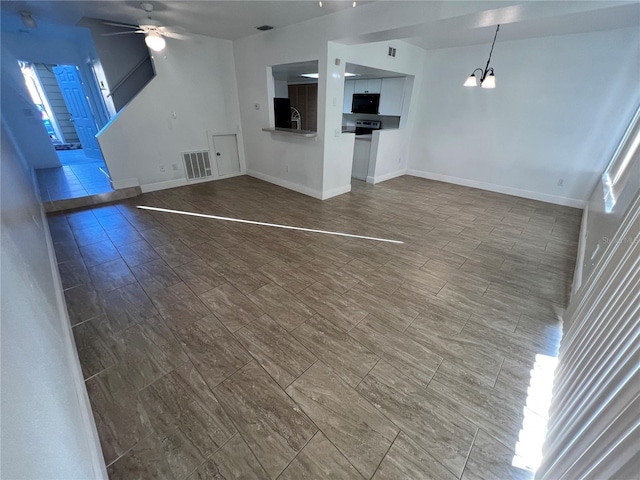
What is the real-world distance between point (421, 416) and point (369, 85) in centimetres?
650

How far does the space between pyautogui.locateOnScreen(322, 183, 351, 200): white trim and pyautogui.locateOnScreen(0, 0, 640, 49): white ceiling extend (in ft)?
7.25

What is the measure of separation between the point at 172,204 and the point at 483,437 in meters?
4.68

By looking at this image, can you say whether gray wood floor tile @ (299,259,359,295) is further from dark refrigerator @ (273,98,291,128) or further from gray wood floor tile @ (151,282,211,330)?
dark refrigerator @ (273,98,291,128)

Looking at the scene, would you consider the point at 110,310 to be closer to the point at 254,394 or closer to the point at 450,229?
the point at 254,394

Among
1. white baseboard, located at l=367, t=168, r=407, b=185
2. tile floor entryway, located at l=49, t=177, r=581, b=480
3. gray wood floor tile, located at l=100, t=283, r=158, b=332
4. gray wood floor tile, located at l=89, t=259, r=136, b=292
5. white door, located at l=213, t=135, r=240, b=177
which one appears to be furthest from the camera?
white baseboard, located at l=367, t=168, r=407, b=185

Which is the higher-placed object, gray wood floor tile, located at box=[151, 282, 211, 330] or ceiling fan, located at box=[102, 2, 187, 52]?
ceiling fan, located at box=[102, 2, 187, 52]

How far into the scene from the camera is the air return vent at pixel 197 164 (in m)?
5.13

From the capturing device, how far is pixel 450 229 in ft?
12.1

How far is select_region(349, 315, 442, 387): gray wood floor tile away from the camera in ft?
5.57

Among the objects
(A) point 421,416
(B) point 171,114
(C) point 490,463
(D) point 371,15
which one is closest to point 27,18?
(B) point 171,114

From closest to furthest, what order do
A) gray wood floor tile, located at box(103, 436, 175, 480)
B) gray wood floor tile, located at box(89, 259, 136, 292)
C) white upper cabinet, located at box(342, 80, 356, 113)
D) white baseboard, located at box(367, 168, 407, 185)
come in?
gray wood floor tile, located at box(103, 436, 175, 480) < gray wood floor tile, located at box(89, 259, 136, 292) < white baseboard, located at box(367, 168, 407, 185) < white upper cabinet, located at box(342, 80, 356, 113)

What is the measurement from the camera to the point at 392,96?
18.7ft

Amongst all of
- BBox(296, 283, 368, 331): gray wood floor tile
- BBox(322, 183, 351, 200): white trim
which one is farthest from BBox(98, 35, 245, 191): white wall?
BBox(296, 283, 368, 331): gray wood floor tile

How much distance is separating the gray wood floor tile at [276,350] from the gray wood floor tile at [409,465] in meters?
0.64
